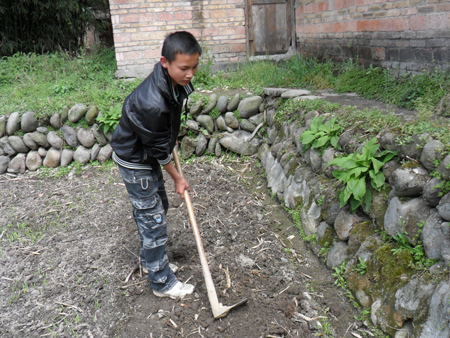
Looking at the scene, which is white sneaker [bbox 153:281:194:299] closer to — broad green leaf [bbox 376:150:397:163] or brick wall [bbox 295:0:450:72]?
broad green leaf [bbox 376:150:397:163]

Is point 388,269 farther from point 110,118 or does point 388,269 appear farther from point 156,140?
point 110,118

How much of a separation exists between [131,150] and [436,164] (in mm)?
1958

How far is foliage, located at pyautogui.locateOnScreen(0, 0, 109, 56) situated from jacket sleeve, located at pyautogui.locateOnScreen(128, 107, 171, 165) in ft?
25.2

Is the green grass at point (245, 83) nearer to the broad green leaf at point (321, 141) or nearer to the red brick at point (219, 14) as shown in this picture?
the broad green leaf at point (321, 141)

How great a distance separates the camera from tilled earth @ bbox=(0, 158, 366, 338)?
2650 millimetres

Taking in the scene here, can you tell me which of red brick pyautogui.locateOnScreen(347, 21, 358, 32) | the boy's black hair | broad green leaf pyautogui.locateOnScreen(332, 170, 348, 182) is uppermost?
red brick pyautogui.locateOnScreen(347, 21, 358, 32)

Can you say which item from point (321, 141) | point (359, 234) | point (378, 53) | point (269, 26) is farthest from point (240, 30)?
point (359, 234)

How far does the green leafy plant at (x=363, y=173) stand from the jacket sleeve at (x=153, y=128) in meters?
1.39

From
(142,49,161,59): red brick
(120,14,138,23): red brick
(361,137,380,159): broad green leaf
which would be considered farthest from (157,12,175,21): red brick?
(361,137,380,159): broad green leaf

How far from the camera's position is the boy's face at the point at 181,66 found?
7.89ft

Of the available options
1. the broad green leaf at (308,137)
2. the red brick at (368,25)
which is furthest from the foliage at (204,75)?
the broad green leaf at (308,137)

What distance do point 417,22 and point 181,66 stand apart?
150 inches

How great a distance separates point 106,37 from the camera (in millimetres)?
11789

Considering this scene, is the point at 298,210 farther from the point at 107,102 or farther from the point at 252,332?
the point at 107,102
